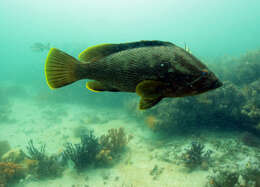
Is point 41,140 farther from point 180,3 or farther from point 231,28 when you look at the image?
point 231,28

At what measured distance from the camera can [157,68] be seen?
1.12 m

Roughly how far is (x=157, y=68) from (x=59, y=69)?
34.1 inches

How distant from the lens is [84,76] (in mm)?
1401

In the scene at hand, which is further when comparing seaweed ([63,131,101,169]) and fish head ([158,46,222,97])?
seaweed ([63,131,101,169])

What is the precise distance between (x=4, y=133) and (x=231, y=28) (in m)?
197

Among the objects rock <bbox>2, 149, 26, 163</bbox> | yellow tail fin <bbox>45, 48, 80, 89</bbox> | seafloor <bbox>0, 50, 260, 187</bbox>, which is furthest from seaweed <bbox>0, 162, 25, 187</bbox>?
yellow tail fin <bbox>45, 48, 80, 89</bbox>

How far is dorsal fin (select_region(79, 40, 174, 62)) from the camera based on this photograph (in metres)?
1.29

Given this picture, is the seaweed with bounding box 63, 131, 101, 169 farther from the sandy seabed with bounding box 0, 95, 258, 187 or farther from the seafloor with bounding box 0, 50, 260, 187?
the sandy seabed with bounding box 0, 95, 258, 187

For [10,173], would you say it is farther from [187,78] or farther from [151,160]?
[187,78]

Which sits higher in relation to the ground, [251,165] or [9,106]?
[251,165]

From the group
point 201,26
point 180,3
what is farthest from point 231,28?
point 180,3

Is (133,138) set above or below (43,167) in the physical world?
below

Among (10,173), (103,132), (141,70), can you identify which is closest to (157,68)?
(141,70)

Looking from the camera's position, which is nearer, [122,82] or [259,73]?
[122,82]
